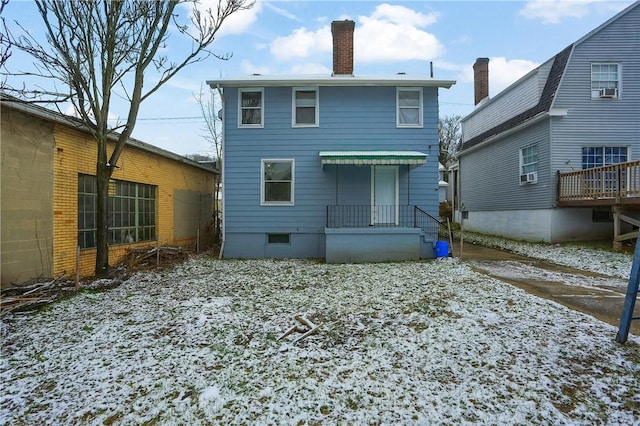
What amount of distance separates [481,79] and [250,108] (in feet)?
50.8

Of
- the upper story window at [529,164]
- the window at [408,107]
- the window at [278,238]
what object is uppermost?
the window at [408,107]

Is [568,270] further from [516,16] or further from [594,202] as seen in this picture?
[516,16]

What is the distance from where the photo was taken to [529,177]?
1359 cm

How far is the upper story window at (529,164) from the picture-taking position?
13492 mm

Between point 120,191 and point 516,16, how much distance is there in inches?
515

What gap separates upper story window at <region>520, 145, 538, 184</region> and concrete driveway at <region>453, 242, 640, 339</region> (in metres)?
4.57

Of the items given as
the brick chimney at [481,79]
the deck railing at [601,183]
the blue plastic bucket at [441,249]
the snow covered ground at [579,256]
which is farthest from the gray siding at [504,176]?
the blue plastic bucket at [441,249]

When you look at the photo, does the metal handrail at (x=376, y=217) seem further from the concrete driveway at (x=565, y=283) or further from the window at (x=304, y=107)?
the window at (x=304, y=107)

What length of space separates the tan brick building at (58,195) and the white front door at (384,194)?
278 inches

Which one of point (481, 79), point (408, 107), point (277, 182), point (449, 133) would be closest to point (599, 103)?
point (408, 107)

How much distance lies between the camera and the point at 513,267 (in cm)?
905

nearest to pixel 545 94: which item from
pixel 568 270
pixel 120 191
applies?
pixel 568 270

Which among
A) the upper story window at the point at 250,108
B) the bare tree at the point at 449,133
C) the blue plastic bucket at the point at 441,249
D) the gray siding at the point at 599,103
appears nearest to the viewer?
the blue plastic bucket at the point at 441,249

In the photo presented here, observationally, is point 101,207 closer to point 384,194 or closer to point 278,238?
point 278,238
